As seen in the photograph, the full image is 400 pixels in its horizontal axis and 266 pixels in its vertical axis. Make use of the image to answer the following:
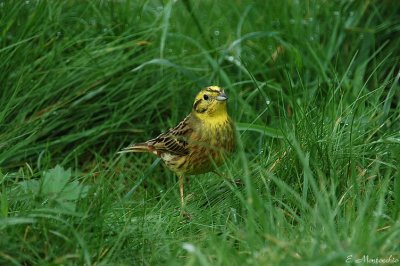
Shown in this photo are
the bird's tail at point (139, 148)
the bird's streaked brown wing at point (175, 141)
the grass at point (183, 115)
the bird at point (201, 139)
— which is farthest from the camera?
the bird's tail at point (139, 148)

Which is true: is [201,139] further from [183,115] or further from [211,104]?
[183,115]

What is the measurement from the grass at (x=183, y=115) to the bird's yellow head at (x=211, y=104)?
6.1 inches

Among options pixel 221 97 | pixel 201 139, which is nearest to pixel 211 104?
pixel 221 97

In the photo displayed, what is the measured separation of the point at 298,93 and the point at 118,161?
1204 mm

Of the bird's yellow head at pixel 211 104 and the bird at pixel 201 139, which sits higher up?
the bird's yellow head at pixel 211 104

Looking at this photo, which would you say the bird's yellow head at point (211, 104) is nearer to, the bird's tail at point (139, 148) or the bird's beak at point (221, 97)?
the bird's beak at point (221, 97)

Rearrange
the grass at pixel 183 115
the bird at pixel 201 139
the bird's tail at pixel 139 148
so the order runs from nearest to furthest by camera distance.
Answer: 1. the grass at pixel 183 115
2. the bird at pixel 201 139
3. the bird's tail at pixel 139 148

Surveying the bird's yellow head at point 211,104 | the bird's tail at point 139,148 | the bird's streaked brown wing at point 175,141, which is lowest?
the bird's tail at point 139,148

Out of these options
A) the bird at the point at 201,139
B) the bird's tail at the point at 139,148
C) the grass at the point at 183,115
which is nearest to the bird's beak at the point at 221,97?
the bird at the point at 201,139

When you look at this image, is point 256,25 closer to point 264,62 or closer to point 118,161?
point 264,62

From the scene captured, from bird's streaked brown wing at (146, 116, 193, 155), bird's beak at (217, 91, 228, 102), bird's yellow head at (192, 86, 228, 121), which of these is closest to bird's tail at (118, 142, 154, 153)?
bird's streaked brown wing at (146, 116, 193, 155)

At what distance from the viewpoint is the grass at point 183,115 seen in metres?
3.51

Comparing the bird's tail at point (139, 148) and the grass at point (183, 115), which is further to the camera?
the bird's tail at point (139, 148)

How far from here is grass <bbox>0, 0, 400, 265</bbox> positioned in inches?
138
